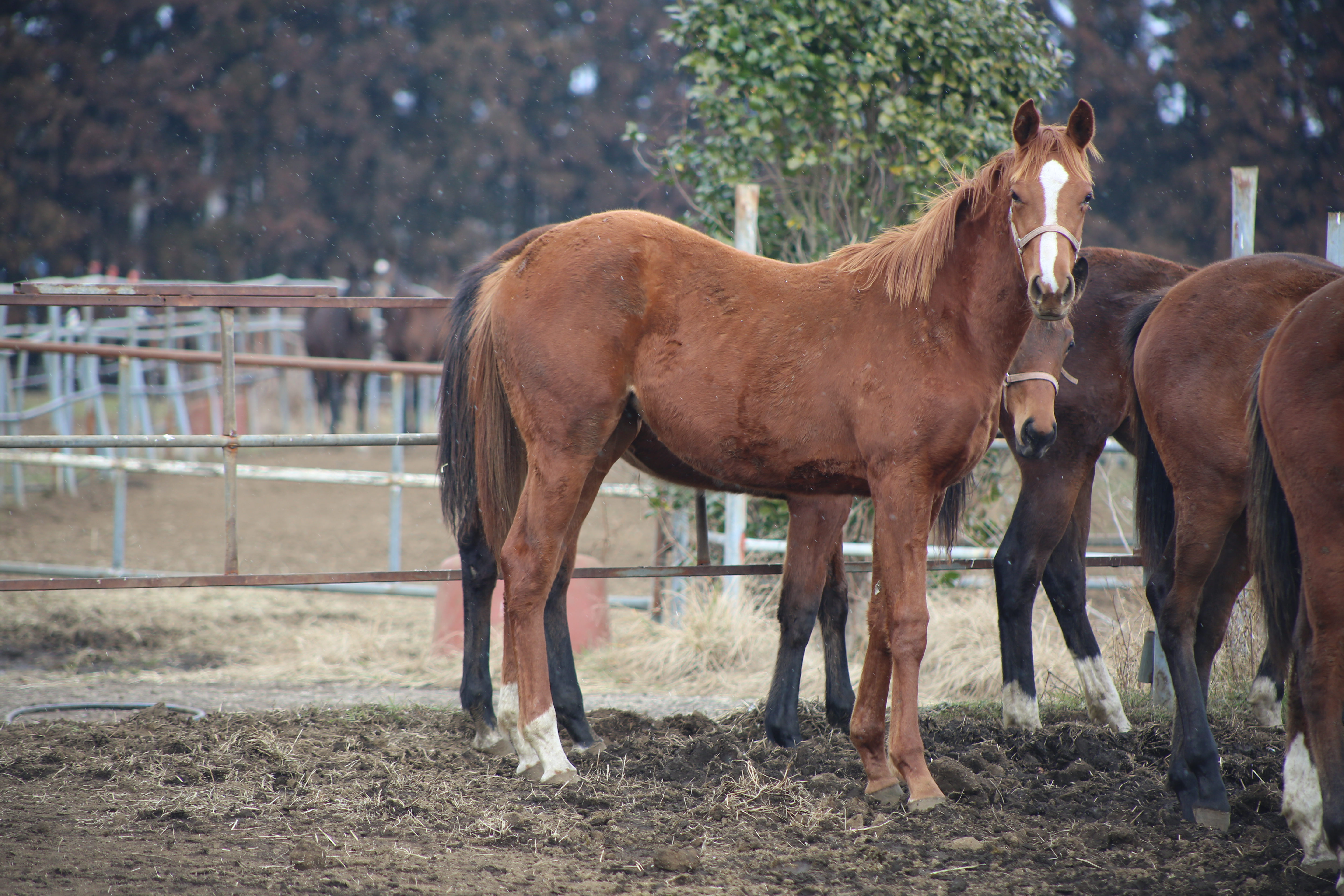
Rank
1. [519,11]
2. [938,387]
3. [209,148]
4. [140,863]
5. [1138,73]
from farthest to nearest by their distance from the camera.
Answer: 1. [519,11]
2. [209,148]
3. [1138,73]
4. [938,387]
5. [140,863]

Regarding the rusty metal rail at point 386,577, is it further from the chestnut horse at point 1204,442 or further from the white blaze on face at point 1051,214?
the white blaze on face at point 1051,214

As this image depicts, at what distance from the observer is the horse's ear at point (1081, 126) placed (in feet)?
10.2

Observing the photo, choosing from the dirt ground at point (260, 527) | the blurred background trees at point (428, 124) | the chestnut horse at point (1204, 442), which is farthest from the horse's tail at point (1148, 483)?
the blurred background trees at point (428, 124)

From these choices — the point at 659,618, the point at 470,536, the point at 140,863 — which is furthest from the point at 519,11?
the point at 140,863

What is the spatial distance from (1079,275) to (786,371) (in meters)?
0.94

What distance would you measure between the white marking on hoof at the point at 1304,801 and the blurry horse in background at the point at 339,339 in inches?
557

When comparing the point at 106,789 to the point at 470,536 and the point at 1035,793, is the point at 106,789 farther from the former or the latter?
the point at 1035,793

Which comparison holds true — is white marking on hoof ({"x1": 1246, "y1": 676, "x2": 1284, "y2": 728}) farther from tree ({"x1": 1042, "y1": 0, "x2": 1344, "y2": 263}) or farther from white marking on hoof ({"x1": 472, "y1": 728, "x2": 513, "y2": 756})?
tree ({"x1": 1042, "y1": 0, "x2": 1344, "y2": 263})

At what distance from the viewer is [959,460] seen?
327cm

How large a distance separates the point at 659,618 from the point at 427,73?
70.4 ft

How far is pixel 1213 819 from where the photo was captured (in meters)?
A: 3.06

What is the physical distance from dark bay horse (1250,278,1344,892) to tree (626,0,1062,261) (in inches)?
132

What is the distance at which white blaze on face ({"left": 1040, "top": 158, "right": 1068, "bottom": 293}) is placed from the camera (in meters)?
2.93

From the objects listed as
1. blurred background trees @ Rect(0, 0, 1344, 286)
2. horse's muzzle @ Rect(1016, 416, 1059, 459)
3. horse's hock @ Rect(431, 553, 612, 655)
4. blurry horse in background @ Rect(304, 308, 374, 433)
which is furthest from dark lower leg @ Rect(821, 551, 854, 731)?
blurry horse in background @ Rect(304, 308, 374, 433)
